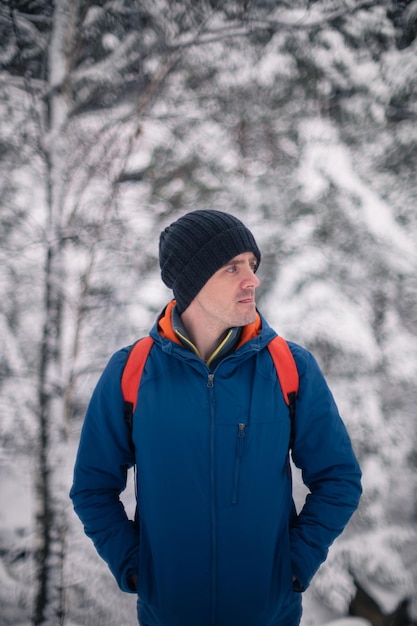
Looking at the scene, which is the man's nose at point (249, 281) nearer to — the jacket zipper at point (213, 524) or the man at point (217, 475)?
the man at point (217, 475)

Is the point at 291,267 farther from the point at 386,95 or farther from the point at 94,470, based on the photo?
the point at 94,470

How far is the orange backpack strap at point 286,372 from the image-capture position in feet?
4.96

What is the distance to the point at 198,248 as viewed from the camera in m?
1.75

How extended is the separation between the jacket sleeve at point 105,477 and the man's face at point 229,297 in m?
0.51

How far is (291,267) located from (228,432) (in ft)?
10.3

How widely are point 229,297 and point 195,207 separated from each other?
264 centimetres

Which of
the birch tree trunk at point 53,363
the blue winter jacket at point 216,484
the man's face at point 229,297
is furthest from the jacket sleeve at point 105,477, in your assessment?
the birch tree trunk at point 53,363

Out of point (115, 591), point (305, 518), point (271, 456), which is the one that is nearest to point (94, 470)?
point (271, 456)

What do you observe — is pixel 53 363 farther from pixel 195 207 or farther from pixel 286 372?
pixel 286 372

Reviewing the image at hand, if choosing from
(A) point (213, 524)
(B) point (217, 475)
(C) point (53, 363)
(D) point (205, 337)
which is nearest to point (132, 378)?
(D) point (205, 337)

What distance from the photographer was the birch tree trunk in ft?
10.3

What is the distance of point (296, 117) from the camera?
14.0ft

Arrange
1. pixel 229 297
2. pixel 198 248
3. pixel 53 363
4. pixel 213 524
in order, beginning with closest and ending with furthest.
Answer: pixel 213 524 < pixel 229 297 < pixel 198 248 < pixel 53 363

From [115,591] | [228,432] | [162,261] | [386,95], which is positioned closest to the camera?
[228,432]
